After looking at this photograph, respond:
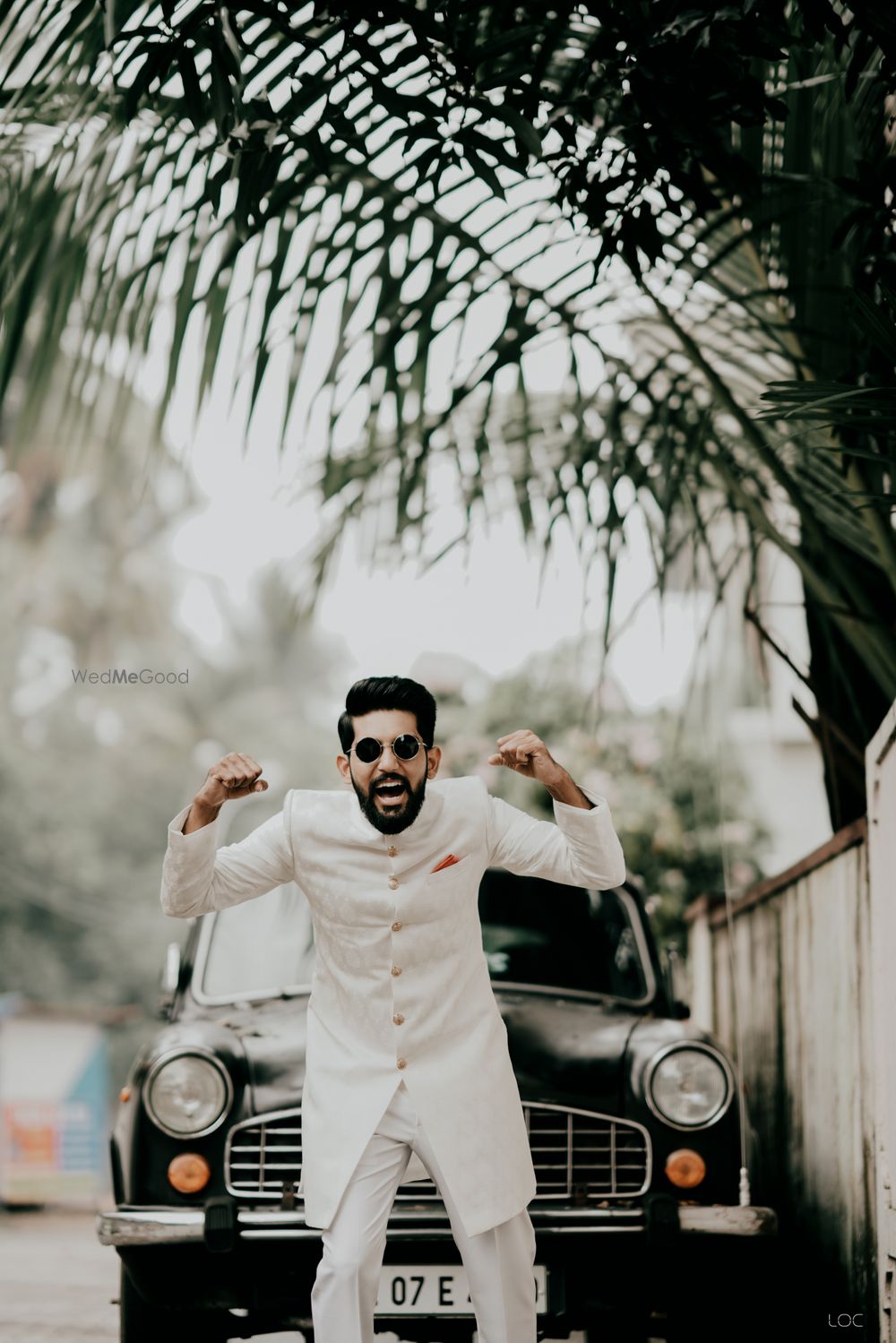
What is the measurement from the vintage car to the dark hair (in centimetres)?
130

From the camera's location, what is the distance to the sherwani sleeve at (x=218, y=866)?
324 cm

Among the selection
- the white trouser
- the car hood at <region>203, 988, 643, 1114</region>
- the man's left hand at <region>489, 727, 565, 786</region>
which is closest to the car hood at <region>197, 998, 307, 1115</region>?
the car hood at <region>203, 988, 643, 1114</region>

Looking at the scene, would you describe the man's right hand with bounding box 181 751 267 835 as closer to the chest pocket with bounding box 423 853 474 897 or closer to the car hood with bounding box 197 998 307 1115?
the chest pocket with bounding box 423 853 474 897

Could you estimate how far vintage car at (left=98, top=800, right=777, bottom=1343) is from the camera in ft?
13.6

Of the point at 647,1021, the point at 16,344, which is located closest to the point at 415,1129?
the point at 647,1021

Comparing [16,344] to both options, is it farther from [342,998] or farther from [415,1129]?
[415,1129]

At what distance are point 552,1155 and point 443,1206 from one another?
0.38 m

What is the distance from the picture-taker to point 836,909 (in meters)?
5.05

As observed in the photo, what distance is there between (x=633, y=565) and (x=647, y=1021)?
1502 millimetres

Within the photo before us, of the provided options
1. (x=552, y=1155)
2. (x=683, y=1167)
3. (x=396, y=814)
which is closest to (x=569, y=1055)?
(x=552, y=1155)

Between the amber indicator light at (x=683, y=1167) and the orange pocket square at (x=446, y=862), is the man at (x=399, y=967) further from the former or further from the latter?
the amber indicator light at (x=683, y=1167)

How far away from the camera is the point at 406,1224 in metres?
4.14

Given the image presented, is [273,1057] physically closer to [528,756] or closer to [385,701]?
[385,701]

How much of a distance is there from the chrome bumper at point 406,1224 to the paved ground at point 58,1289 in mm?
538
